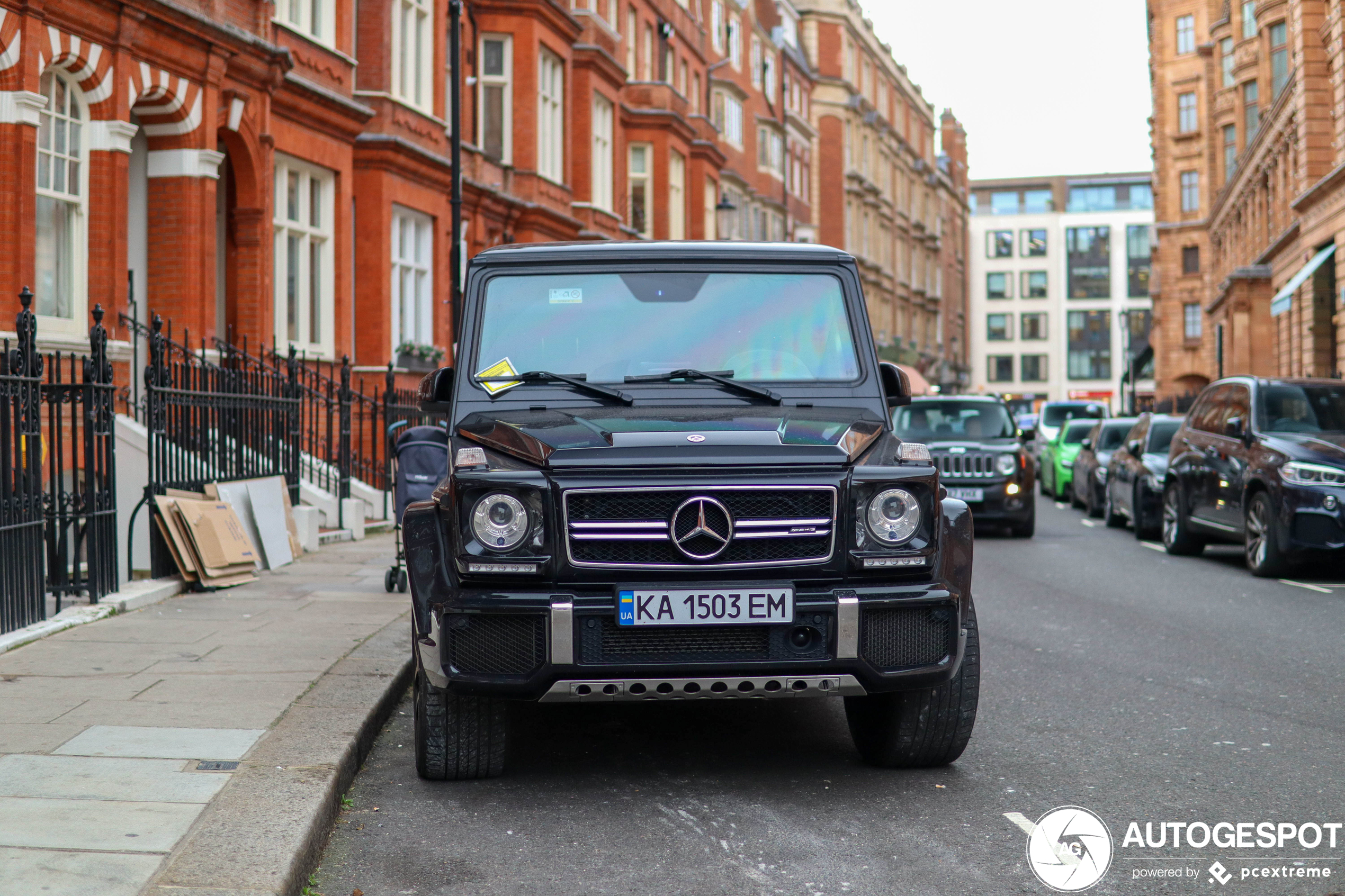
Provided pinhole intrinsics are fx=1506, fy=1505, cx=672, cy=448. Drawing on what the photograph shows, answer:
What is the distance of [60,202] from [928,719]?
12270mm

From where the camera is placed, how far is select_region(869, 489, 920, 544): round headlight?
5281 millimetres

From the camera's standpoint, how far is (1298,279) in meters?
34.8

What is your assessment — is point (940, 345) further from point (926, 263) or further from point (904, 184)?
point (904, 184)

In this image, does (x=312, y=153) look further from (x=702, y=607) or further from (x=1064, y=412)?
(x=1064, y=412)

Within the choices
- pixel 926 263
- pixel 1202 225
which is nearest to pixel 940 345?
pixel 926 263

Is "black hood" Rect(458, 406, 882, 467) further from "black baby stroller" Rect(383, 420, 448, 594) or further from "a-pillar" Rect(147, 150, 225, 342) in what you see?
"a-pillar" Rect(147, 150, 225, 342)

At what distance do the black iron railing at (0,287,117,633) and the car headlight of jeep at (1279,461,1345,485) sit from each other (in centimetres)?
950

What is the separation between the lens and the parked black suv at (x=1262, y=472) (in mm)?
12828

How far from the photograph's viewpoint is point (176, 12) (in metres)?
16.4

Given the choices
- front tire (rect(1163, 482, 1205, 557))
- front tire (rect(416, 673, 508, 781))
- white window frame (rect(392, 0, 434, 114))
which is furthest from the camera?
white window frame (rect(392, 0, 434, 114))

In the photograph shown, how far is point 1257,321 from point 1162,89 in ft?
86.7

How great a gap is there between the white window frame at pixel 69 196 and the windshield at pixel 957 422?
31.4 ft

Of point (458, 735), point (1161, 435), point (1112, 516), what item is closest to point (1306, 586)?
point (1161, 435)

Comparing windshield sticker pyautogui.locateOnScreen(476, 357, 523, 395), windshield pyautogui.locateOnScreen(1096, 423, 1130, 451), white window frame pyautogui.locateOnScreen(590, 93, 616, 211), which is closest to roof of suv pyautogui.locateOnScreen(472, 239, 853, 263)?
windshield sticker pyautogui.locateOnScreen(476, 357, 523, 395)
